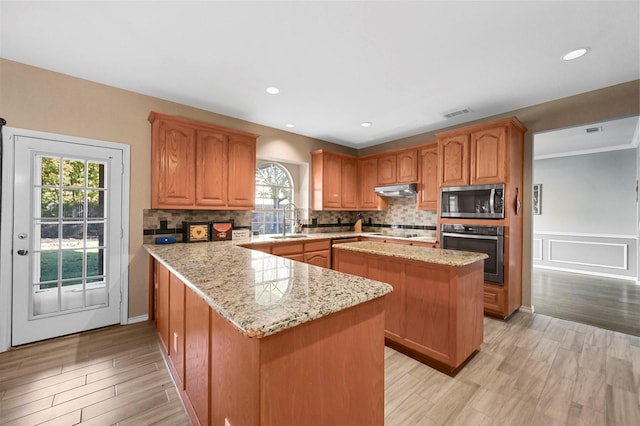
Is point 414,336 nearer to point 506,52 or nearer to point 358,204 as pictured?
A: point 506,52

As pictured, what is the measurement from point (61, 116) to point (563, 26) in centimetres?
444

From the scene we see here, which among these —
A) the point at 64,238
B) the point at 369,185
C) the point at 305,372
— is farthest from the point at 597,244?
the point at 64,238

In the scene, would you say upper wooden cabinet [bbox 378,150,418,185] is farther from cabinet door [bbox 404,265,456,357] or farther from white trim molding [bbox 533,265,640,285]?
white trim molding [bbox 533,265,640,285]

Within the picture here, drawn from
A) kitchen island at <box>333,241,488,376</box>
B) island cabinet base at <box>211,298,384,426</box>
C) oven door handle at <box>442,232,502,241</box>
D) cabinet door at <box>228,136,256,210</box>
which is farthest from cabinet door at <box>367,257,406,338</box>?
cabinet door at <box>228,136,256,210</box>

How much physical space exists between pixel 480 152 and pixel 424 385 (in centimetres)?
277

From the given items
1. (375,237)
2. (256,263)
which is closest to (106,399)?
(256,263)

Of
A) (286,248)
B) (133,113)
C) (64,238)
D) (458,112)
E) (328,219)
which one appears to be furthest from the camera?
(328,219)

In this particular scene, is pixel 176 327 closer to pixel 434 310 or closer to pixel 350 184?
pixel 434 310

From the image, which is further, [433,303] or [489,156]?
[489,156]

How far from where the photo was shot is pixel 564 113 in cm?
313

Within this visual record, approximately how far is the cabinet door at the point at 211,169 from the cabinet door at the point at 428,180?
3.03 metres

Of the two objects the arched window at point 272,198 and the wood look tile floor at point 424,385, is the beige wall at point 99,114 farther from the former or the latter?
the arched window at point 272,198

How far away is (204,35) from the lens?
2.06 meters

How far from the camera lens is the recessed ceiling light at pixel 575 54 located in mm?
2199
